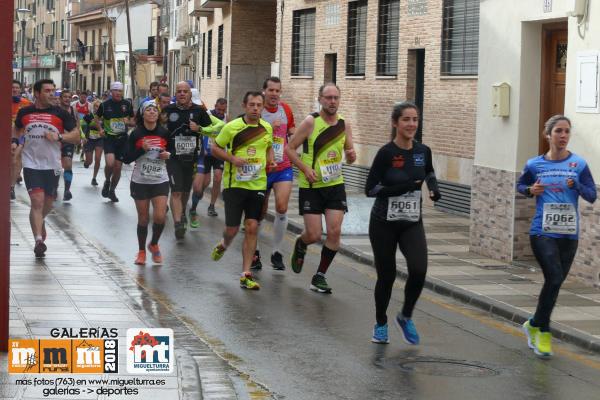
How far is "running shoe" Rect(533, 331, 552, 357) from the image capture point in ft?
32.0

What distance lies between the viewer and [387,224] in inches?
392

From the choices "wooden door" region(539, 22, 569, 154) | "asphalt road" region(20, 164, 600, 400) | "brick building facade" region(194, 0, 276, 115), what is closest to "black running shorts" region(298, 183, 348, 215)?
"asphalt road" region(20, 164, 600, 400)

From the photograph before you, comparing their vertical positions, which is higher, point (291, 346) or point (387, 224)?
point (387, 224)

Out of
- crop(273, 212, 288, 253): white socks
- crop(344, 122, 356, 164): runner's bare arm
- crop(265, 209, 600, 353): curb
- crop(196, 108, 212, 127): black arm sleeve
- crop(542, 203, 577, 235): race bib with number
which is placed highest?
crop(196, 108, 212, 127): black arm sleeve

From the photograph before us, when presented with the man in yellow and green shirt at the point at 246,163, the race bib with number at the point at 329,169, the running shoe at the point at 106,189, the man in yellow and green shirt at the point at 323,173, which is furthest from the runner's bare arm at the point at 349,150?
the running shoe at the point at 106,189

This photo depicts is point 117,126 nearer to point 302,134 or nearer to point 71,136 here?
point 71,136

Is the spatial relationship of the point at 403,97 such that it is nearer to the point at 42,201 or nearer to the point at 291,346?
the point at 42,201

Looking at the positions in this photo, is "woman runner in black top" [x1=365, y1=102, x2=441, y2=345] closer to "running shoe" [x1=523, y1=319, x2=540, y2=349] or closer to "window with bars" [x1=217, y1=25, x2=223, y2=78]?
"running shoe" [x1=523, y1=319, x2=540, y2=349]

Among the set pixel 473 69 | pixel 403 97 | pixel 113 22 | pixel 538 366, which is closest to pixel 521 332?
pixel 538 366

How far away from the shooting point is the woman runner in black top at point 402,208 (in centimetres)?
985

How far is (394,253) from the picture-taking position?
1002 centimetres

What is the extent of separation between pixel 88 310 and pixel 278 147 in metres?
4.60

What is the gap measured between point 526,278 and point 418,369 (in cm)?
515

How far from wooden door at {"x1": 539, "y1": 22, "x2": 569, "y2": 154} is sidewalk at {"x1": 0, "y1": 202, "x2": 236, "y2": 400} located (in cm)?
522
